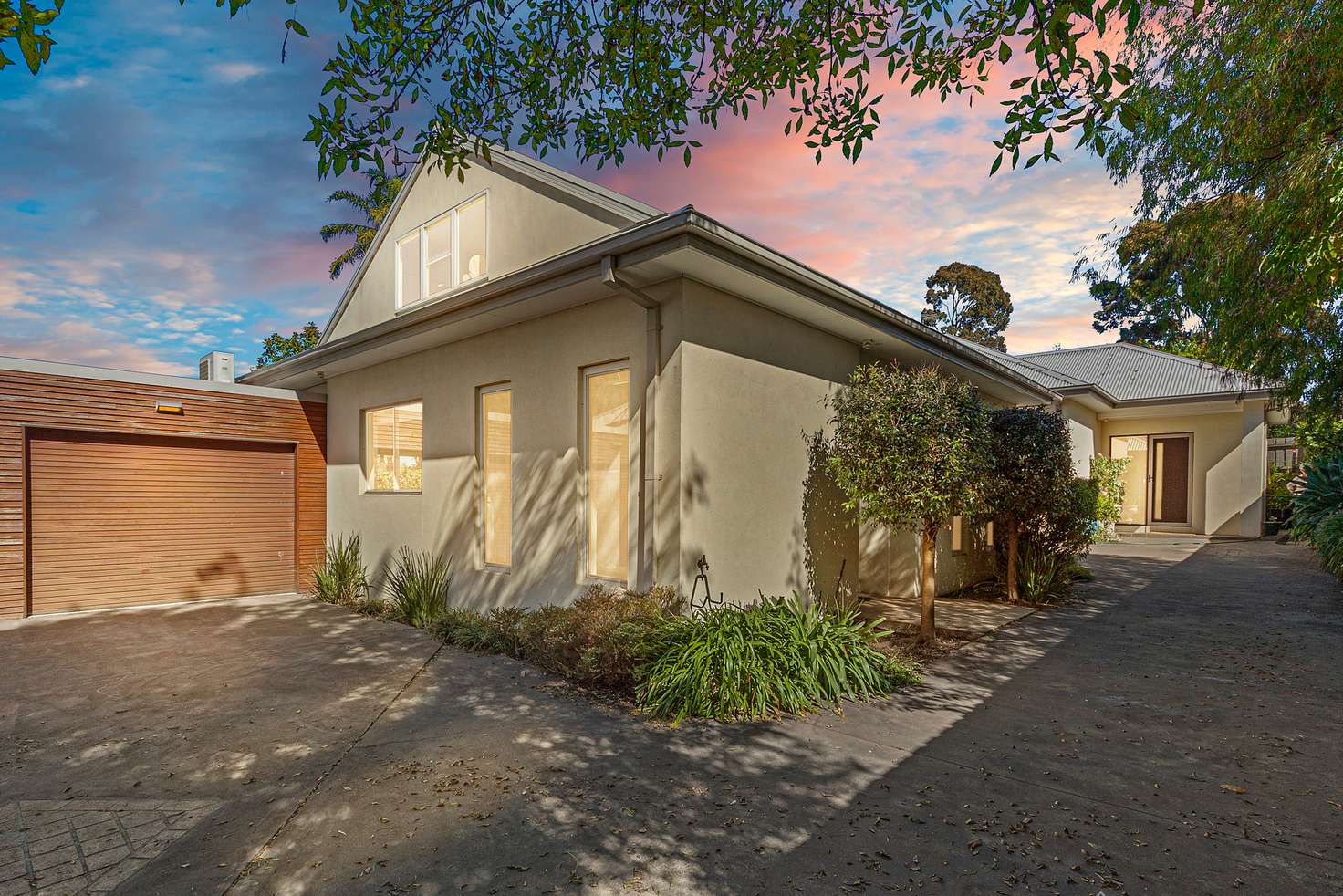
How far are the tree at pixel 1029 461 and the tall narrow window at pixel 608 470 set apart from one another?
4.41m

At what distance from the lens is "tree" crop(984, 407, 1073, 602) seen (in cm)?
774

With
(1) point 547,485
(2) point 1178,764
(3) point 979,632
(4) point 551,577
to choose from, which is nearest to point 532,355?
(1) point 547,485

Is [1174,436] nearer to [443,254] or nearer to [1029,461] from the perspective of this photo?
[1029,461]

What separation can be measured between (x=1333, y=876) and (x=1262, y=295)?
253 inches

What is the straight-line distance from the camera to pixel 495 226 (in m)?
7.89

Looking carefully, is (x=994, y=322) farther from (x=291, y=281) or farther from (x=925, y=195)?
(x=291, y=281)

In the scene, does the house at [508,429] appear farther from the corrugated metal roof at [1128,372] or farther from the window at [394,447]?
the corrugated metal roof at [1128,372]

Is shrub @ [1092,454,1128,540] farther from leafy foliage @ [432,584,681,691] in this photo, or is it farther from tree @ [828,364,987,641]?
leafy foliage @ [432,584,681,691]

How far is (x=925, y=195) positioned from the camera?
8.76m

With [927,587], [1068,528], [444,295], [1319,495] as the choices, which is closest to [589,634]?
[927,587]

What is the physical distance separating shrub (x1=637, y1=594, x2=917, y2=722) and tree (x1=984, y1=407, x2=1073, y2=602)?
144 inches

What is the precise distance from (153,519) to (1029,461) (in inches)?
443

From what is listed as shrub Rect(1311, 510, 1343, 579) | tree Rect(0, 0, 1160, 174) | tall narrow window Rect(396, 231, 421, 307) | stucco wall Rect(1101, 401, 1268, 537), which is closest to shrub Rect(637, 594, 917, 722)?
tree Rect(0, 0, 1160, 174)

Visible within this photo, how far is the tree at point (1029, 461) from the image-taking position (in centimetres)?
774
